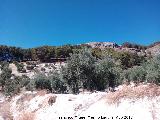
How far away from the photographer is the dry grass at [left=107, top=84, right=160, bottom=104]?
25531mm

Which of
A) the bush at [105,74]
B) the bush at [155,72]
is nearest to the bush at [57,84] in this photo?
the bush at [105,74]

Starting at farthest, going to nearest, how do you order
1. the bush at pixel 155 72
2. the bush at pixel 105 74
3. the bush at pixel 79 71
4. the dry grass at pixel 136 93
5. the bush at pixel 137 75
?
the bush at pixel 137 75, the bush at pixel 105 74, the bush at pixel 79 71, the bush at pixel 155 72, the dry grass at pixel 136 93

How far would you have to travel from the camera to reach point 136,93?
26156 mm

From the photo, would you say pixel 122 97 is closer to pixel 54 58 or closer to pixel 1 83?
pixel 1 83

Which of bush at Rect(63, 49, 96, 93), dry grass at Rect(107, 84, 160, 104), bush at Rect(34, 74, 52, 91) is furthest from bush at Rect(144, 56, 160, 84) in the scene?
dry grass at Rect(107, 84, 160, 104)

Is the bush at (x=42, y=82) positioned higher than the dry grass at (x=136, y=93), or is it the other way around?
the bush at (x=42, y=82)

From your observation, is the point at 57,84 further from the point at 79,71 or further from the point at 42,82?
the point at 79,71

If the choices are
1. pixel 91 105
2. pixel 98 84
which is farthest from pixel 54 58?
pixel 91 105

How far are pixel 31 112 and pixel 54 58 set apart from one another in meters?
124

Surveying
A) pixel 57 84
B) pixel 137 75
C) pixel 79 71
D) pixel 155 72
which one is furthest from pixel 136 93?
pixel 137 75

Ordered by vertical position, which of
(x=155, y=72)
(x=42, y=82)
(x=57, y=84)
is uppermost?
(x=155, y=72)

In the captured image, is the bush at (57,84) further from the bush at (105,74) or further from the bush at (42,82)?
the bush at (105,74)

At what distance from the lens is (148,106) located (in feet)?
80.4

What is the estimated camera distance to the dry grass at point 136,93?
25531 mm
